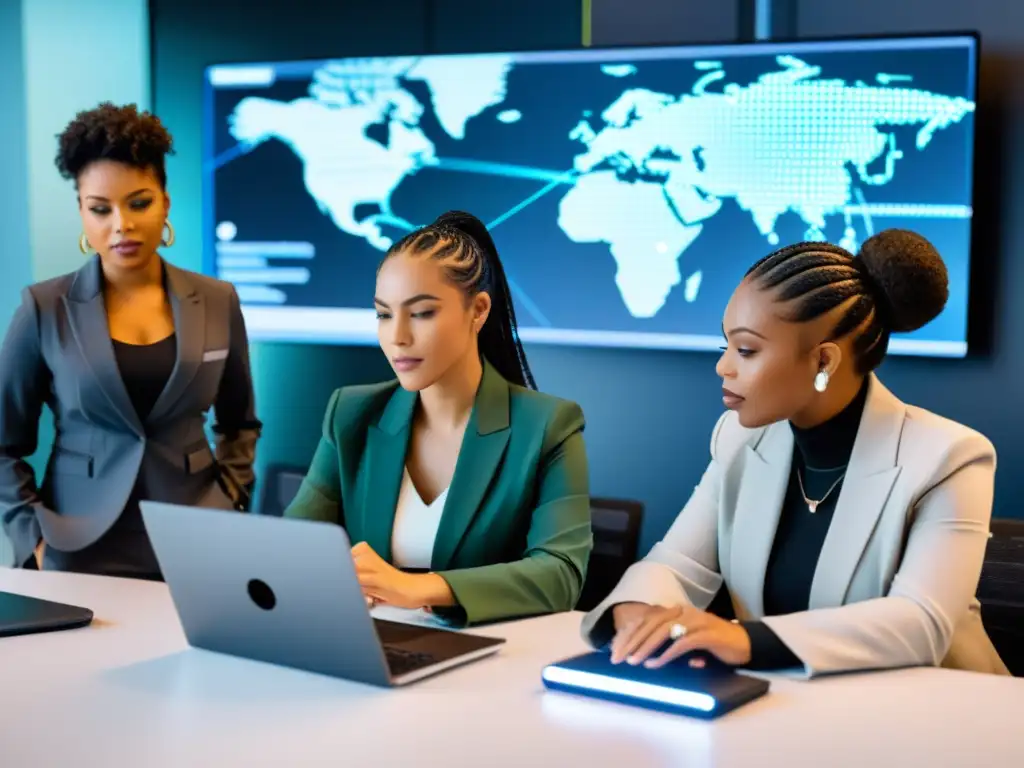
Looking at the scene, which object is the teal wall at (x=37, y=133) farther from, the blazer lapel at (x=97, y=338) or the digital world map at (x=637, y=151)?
the blazer lapel at (x=97, y=338)

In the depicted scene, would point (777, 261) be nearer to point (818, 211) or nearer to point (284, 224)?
point (818, 211)

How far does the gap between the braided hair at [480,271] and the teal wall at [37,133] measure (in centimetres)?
244

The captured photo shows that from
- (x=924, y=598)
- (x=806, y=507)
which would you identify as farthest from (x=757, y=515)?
(x=924, y=598)

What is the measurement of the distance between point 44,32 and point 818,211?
270 cm

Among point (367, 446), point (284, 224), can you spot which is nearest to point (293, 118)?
point (284, 224)

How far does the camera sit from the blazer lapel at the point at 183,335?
9.86 ft

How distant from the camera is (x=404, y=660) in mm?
1737

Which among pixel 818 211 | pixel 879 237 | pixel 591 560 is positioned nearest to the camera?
pixel 879 237

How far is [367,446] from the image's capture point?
2.34 metres

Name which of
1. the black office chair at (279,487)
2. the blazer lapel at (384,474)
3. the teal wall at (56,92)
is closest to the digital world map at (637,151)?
the teal wall at (56,92)

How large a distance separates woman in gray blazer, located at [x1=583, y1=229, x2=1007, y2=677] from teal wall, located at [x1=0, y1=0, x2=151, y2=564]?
3070 mm

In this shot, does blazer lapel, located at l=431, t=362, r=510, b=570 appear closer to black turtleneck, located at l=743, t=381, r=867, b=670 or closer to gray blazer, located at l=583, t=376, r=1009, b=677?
gray blazer, located at l=583, t=376, r=1009, b=677

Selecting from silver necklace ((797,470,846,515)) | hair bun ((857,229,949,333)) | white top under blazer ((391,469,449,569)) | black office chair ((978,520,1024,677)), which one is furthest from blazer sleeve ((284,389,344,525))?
black office chair ((978,520,1024,677))

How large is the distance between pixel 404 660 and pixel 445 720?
0.67 ft
